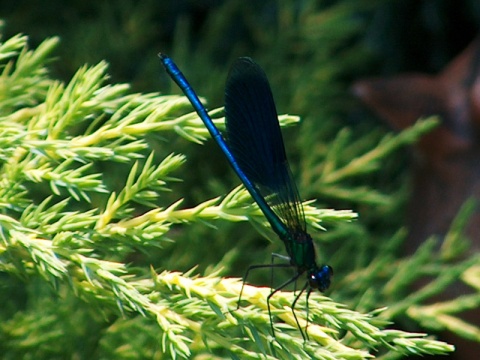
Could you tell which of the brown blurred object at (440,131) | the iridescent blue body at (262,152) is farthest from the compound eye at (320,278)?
the brown blurred object at (440,131)

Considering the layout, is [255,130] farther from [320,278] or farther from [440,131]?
[440,131]

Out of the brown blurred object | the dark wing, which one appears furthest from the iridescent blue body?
the brown blurred object

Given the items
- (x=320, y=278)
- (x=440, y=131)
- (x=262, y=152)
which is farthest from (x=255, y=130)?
(x=440, y=131)

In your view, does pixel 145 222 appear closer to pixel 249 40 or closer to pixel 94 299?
pixel 94 299

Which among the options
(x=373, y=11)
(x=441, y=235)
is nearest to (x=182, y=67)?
(x=373, y=11)

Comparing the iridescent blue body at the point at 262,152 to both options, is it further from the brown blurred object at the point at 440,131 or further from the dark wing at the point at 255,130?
the brown blurred object at the point at 440,131
